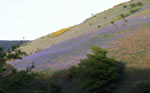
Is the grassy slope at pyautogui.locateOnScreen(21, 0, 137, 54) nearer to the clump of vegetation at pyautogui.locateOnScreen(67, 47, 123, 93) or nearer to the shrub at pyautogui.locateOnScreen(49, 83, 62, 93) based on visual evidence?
the shrub at pyautogui.locateOnScreen(49, 83, 62, 93)

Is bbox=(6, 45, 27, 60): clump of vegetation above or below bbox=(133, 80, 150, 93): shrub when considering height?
above

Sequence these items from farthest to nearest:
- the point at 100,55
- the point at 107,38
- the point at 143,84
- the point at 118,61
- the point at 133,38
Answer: the point at 107,38
the point at 133,38
the point at 118,61
the point at 100,55
the point at 143,84

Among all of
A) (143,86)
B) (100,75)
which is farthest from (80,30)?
(143,86)

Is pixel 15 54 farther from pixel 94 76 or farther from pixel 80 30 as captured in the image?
pixel 80 30

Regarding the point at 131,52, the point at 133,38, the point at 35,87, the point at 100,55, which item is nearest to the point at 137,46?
the point at 131,52

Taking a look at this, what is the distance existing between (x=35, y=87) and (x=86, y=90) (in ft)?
17.7

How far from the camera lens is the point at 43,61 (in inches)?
→ 1080

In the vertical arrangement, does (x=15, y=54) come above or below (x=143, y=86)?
above

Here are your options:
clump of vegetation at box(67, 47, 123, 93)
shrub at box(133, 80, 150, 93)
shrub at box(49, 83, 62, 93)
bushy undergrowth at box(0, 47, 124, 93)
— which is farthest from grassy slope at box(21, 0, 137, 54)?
shrub at box(133, 80, 150, 93)

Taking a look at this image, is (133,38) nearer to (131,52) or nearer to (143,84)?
(131,52)

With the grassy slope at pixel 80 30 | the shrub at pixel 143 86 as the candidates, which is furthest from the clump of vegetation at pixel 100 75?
the grassy slope at pixel 80 30

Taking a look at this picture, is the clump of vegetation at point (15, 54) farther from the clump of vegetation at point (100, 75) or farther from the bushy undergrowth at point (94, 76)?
the clump of vegetation at point (100, 75)

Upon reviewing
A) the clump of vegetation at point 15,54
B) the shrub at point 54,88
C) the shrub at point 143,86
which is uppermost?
the clump of vegetation at point 15,54

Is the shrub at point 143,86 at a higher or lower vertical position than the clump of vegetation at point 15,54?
lower
